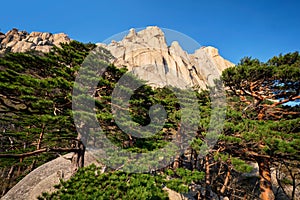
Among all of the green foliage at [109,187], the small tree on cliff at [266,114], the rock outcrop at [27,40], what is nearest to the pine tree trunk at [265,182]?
the small tree on cliff at [266,114]

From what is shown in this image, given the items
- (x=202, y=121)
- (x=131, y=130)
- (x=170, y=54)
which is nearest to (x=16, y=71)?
(x=131, y=130)

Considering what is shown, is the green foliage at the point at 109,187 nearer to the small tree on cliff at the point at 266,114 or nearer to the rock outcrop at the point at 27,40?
the small tree on cliff at the point at 266,114

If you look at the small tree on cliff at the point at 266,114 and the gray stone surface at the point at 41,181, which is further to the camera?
the gray stone surface at the point at 41,181

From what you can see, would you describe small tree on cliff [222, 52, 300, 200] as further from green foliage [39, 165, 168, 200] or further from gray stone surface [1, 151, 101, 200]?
gray stone surface [1, 151, 101, 200]

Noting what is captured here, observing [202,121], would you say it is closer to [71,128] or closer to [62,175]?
[71,128]

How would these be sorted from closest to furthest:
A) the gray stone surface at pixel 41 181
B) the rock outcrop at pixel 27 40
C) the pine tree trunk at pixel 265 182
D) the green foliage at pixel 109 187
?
the green foliage at pixel 109 187
the pine tree trunk at pixel 265 182
the gray stone surface at pixel 41 181
the rock outcrop at pixel 27 40

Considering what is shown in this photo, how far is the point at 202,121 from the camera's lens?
620 centimetres

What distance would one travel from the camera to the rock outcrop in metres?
50.9

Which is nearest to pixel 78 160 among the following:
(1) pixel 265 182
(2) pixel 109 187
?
(2) pixel 109 187

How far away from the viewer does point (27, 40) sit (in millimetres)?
54938

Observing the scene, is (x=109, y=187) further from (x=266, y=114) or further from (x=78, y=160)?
(x=266, y=114)

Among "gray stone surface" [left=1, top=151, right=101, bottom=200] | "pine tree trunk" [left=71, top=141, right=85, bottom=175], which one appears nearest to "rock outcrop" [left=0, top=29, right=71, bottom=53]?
→ "gray stone surface" [left=1, top=151, right=101, bottom=200]

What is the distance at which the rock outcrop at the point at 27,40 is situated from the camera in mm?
50931

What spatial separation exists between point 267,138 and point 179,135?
3535 mm
